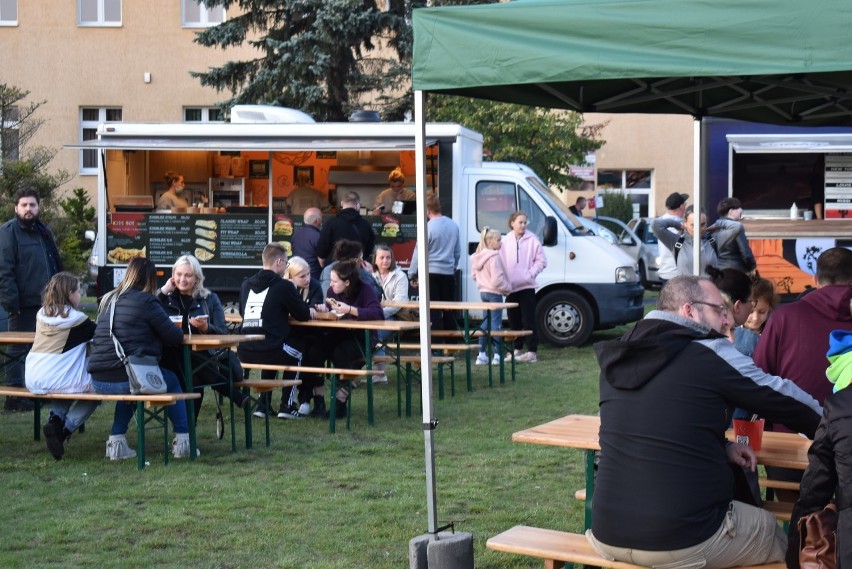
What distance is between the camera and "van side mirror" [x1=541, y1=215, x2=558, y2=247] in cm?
1497

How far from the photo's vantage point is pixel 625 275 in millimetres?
15078

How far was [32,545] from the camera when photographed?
20.6ft

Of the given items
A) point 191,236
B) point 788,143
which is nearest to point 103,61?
point 191,236

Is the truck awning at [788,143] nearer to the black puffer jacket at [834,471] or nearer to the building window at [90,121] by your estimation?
the black puffer jacket at [834,471]

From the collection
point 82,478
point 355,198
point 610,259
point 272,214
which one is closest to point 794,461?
point 82,478

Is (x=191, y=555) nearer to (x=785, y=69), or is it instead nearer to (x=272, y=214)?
(x=785, y=69)

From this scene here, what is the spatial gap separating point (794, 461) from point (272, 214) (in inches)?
451

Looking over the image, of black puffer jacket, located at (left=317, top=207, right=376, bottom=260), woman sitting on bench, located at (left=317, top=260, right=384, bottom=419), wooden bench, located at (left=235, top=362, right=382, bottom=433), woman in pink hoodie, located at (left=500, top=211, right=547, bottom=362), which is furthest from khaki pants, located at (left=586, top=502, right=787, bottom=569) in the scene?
black puffer jacket, located at (left=317, top=207, right=376, bottom=260)

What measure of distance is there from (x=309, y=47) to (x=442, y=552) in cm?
1863

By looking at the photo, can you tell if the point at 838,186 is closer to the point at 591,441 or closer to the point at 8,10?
the point at 591,441

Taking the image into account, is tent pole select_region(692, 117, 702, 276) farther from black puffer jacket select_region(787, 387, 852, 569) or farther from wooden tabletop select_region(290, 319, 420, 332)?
black puffer jacket select_region(787, 387, 852, 569)

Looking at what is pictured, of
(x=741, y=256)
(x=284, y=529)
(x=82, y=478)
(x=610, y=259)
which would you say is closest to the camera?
(x=284, y=529)

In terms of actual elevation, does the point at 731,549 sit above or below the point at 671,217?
below

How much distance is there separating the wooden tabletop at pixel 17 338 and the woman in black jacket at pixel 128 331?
35.8 inches
